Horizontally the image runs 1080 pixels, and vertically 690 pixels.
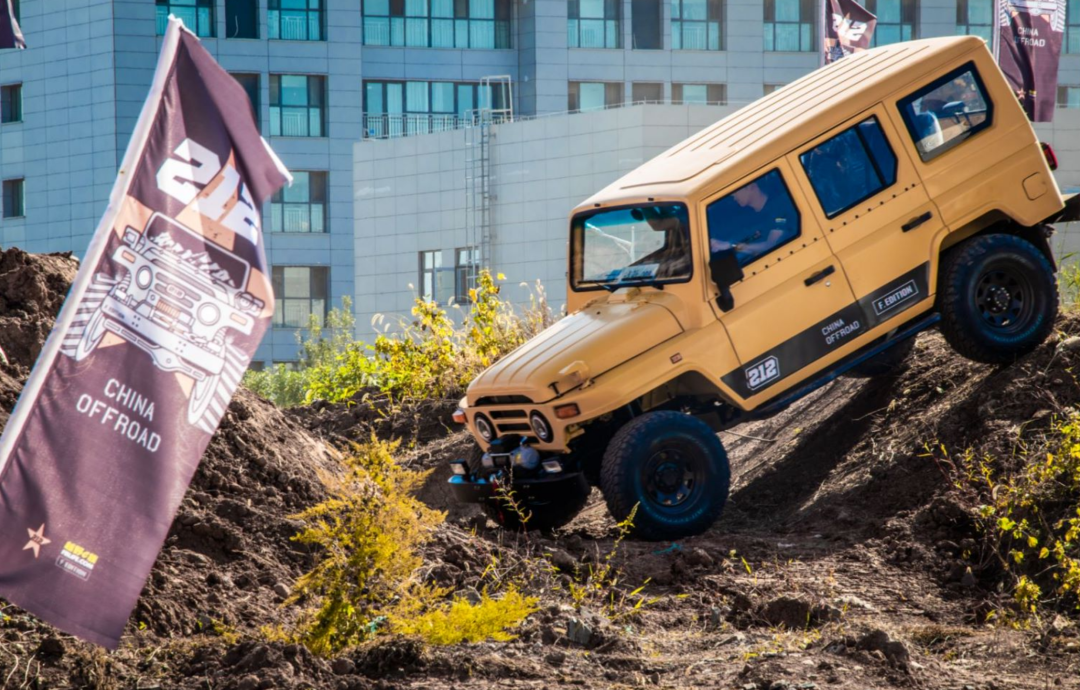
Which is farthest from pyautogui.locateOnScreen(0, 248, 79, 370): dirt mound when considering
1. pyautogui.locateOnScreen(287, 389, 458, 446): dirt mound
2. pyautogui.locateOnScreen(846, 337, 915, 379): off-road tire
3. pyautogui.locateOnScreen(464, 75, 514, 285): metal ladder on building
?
pyautogui.locateOnScreen(464, 75, 514, 285): metal ladder on building

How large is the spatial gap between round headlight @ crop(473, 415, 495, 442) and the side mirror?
6.28 feet

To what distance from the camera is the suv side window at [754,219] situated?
11.2m

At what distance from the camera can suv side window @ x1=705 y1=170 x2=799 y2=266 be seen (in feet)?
36.8

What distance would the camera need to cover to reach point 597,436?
450 inches

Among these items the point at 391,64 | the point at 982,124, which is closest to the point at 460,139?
the point at 391,64

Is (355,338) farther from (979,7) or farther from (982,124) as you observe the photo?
(982,124)

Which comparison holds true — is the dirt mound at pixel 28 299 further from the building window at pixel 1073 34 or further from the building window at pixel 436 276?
the building window at pixel 1073 34

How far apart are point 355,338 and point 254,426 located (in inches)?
1318

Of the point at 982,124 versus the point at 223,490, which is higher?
the point at 982,124

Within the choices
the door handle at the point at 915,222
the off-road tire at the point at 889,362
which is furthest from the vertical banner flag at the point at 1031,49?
the door handle at the point at 915,222

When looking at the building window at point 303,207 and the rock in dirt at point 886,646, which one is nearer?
the rock in dirt at point 886,646

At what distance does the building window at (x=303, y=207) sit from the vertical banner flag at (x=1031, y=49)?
33.5 m

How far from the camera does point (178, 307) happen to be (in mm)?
5805

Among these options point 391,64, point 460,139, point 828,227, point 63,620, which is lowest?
point 63,620
